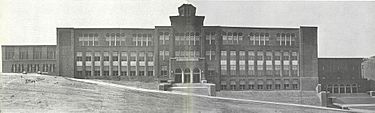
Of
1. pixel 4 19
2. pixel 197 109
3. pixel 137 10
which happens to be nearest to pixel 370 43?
pixel 197 109

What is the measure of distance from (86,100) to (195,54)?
48.9 feet

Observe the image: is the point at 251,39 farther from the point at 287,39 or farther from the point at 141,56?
the point at 141,56

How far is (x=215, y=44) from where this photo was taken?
31.2m

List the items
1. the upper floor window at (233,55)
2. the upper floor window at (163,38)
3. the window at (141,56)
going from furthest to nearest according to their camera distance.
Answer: the upper floor window at (233,55), the window at (141,56), the upper floor window at (163,38)

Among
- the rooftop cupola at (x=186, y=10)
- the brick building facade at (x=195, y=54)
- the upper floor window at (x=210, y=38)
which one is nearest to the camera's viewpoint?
the rooftop cupola at (x=186, y=10)

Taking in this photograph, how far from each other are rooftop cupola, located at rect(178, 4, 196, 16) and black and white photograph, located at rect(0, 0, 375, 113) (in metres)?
0.08

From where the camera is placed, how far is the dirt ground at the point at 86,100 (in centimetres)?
1583

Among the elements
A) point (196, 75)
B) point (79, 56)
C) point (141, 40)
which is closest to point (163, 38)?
point (141, 40)

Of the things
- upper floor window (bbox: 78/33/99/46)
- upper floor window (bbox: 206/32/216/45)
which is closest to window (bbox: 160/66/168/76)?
upper floor window (bbox: 206/32/216/45)

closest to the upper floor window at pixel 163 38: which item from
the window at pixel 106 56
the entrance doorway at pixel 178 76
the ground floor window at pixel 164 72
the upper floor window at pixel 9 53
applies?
the ground floor window at pixel 164 72

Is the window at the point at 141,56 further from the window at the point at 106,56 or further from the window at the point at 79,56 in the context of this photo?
the window at the point at 79,56

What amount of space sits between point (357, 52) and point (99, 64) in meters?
19.8

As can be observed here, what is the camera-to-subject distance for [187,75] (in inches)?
1198

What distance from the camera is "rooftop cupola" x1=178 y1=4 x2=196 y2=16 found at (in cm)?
2938
